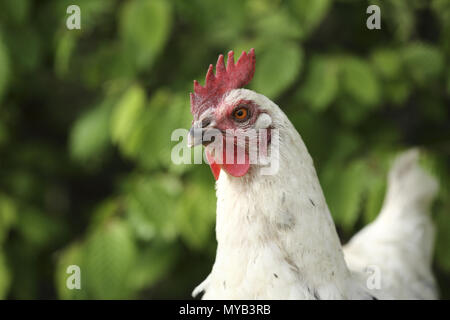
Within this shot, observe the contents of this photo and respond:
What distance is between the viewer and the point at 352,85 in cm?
245

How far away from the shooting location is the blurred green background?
2.38 meters

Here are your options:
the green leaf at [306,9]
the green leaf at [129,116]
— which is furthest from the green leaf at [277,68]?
the green leaf at [129,116]

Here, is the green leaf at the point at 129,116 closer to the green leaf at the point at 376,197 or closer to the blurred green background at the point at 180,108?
the blurred green background at the point at 180,108

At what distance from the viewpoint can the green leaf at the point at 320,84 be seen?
2.41m

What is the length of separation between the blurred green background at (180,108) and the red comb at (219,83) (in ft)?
2.93

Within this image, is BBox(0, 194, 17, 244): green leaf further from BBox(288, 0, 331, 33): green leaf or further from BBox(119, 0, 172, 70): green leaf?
BBox(288, 0, 331, 33): green leaf

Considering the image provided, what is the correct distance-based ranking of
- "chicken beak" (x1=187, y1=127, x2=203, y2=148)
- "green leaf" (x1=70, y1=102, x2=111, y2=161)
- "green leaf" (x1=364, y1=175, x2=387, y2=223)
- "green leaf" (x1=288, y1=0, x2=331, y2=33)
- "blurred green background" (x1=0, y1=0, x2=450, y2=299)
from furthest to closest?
"green leaf" (x1=70, y1=102, x2=111, y2=161) < "blurred green background" (x1=0, y1=0, x2=450, y2=299) < "green leaf" (x1=364, y1=175, x2=387, y2=223) < "green leaf" (x1=288, y1=0, x2=331, y2=33) < "chicken beak" (x1=187, y1=127, x2=203, y2=148)

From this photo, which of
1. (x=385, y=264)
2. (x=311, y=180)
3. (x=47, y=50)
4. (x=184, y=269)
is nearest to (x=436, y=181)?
(x=385, y=264)

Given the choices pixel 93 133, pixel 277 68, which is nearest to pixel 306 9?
pixel 277 68

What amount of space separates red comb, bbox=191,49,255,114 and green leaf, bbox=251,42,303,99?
2.87 feet

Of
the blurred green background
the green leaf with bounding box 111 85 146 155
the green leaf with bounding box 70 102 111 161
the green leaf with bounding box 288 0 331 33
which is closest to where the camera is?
the green leaf with bounding box 288 0 331 33

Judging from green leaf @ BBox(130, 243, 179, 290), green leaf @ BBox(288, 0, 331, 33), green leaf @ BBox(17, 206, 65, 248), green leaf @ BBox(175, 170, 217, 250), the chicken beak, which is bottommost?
green leaf @ BBox(130, 243, 179, 290)

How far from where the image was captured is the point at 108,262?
2.42 meters

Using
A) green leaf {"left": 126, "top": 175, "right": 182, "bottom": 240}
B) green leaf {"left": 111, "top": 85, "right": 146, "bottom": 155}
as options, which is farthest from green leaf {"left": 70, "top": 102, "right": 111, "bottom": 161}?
green leaf {"left": 126, "top": 175, "right": 182, "bottom": 240}
